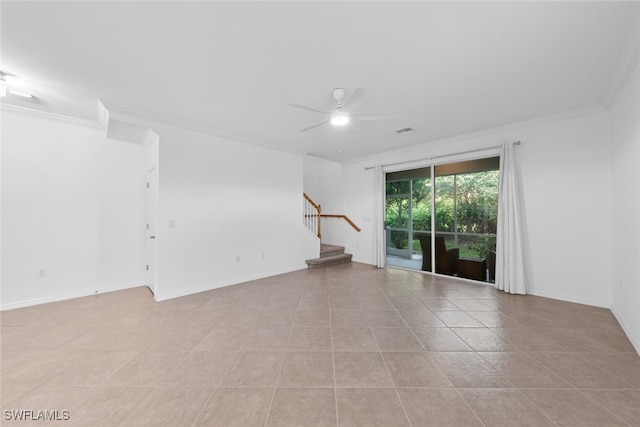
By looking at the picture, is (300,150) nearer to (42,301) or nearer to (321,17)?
(321,17)

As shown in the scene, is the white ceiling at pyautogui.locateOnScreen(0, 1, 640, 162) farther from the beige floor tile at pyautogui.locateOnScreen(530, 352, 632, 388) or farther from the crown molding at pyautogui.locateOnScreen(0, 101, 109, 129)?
the beige floor tile at pyautogui.locateOnScreen(530, 352, 632, 388)

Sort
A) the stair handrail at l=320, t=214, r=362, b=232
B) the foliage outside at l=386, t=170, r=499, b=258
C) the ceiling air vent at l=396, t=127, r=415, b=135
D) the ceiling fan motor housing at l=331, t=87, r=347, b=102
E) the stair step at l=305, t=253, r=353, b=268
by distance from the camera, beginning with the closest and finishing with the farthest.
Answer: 1. the ceiling fan motor housing at l=331, t=87, r=347, b=102
2. the ceiling air vent at l=396, t=127, r=415, b=135
3. the foliage outside at l=386, t=170, r=499, b=258
4. the stair step at l=305, t=253, r=353, b=268
5. the stair handrail at l=320, t=214, r=362, b=232

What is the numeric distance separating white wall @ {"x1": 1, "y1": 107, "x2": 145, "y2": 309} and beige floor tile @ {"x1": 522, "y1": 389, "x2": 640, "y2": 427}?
19.1 ft

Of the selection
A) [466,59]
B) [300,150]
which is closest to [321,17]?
[466,59]

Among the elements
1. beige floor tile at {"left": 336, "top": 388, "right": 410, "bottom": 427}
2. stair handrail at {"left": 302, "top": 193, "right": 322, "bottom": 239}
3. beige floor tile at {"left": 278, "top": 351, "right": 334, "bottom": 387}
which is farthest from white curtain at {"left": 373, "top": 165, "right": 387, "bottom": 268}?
beige floor tile at {"left": 336, "top": 388, "right": 410, "bottom": 427}

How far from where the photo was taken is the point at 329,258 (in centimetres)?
614

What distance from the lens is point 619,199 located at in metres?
2.96

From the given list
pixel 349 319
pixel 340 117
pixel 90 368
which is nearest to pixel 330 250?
pixel 349 319

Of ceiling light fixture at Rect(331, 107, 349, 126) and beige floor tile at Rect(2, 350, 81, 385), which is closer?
beige floor tile at Rect(2, 350, 81, 385)

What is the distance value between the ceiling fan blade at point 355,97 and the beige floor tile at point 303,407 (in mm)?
2828

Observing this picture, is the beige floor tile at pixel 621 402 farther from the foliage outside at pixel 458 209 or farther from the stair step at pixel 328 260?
the stair step at pixel 328 260

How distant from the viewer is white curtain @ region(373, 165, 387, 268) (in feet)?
19.2

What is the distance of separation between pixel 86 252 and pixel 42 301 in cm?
84

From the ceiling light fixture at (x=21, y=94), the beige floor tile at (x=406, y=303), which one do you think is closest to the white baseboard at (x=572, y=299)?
the beige floor tile at (x=406, y=303)
